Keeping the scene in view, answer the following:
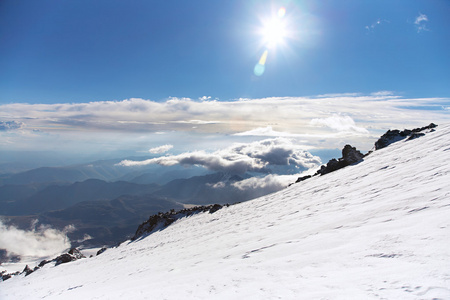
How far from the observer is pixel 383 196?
37.0ft

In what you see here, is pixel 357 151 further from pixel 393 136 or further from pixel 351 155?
pixel 393 136

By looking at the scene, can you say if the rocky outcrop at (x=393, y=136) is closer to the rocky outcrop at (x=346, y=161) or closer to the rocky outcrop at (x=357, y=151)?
the rocky outcrop at (x=357, y=151)

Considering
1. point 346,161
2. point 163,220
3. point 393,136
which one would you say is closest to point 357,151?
point 346,161

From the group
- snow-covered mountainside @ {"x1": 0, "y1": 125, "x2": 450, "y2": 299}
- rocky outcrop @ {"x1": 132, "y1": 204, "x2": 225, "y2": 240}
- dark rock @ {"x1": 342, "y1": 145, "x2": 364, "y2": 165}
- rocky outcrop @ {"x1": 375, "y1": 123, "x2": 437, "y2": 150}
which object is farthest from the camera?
rocky outcrop @ {"x1": 132, "y1": 204, "x2": 225, "y2": 240}

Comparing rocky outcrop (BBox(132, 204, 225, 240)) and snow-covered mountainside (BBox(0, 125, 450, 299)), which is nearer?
snow-covered mountainside (BBox(0, 125, 450, 299))

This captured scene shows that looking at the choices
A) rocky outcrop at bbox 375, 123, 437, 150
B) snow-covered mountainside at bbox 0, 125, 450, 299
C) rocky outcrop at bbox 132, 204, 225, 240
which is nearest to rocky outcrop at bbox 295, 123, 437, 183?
A: rocky outcrop at bbox 375, 123, 437, 150

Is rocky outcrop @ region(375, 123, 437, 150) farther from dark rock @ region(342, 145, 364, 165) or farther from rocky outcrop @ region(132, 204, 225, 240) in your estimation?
rocky outcrop @ region(132, 204, 225, 240)

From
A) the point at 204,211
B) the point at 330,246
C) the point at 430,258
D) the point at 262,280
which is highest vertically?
the point at 430,258

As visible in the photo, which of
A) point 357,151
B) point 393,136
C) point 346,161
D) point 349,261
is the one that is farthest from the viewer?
point 393,136

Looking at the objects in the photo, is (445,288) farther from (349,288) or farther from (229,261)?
(229,261)

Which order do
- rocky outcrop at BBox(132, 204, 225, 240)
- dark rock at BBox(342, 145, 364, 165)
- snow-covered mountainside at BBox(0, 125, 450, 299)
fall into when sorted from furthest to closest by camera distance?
rocky outcrop at BBox(132, 204, 225, 240), dark rock at BBox(342, 145, 364, 165), snow-covered mountainside at BBox(0, 125, 450, 299)

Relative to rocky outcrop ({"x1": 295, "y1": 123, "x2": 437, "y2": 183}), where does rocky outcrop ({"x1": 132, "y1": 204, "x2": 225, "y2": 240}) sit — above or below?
below

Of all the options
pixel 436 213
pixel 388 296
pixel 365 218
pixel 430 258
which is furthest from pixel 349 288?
pixel 365 218

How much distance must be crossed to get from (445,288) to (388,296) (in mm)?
818
